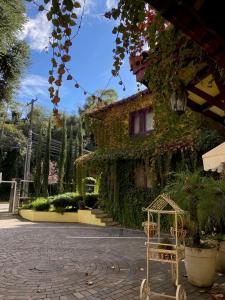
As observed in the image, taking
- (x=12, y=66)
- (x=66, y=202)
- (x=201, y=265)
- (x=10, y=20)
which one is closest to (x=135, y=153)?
(x=66, y=202)

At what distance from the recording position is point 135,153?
13836 mm

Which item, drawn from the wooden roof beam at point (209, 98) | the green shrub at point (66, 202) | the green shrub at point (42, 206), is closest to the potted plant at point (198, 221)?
the wooden roof beam at point (209, 98)

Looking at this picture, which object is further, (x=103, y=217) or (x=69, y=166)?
(x=69, y=166)

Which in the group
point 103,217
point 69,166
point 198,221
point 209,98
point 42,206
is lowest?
point 103,217

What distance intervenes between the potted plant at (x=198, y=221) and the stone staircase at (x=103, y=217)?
1040 cm

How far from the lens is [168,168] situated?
12477mm

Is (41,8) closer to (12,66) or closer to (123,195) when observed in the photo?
(12,66)

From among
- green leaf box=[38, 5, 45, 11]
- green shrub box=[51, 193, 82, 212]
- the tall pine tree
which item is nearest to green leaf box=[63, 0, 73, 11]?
green leaf box=[38, 5, 45, 11]

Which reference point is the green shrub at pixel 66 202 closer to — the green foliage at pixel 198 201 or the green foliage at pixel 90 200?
the green foliage at pixel 90 200

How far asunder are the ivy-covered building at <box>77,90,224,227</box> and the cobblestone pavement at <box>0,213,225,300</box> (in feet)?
13.6

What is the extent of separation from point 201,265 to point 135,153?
9.26 meters

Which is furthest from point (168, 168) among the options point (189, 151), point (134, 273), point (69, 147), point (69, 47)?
point (69, 147)

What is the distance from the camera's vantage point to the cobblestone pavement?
4.77 meters

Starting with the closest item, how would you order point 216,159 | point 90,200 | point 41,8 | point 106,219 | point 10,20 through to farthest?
point 41,8 → point 216,159 → point 10,20 → point 106,219 → point 90,200
